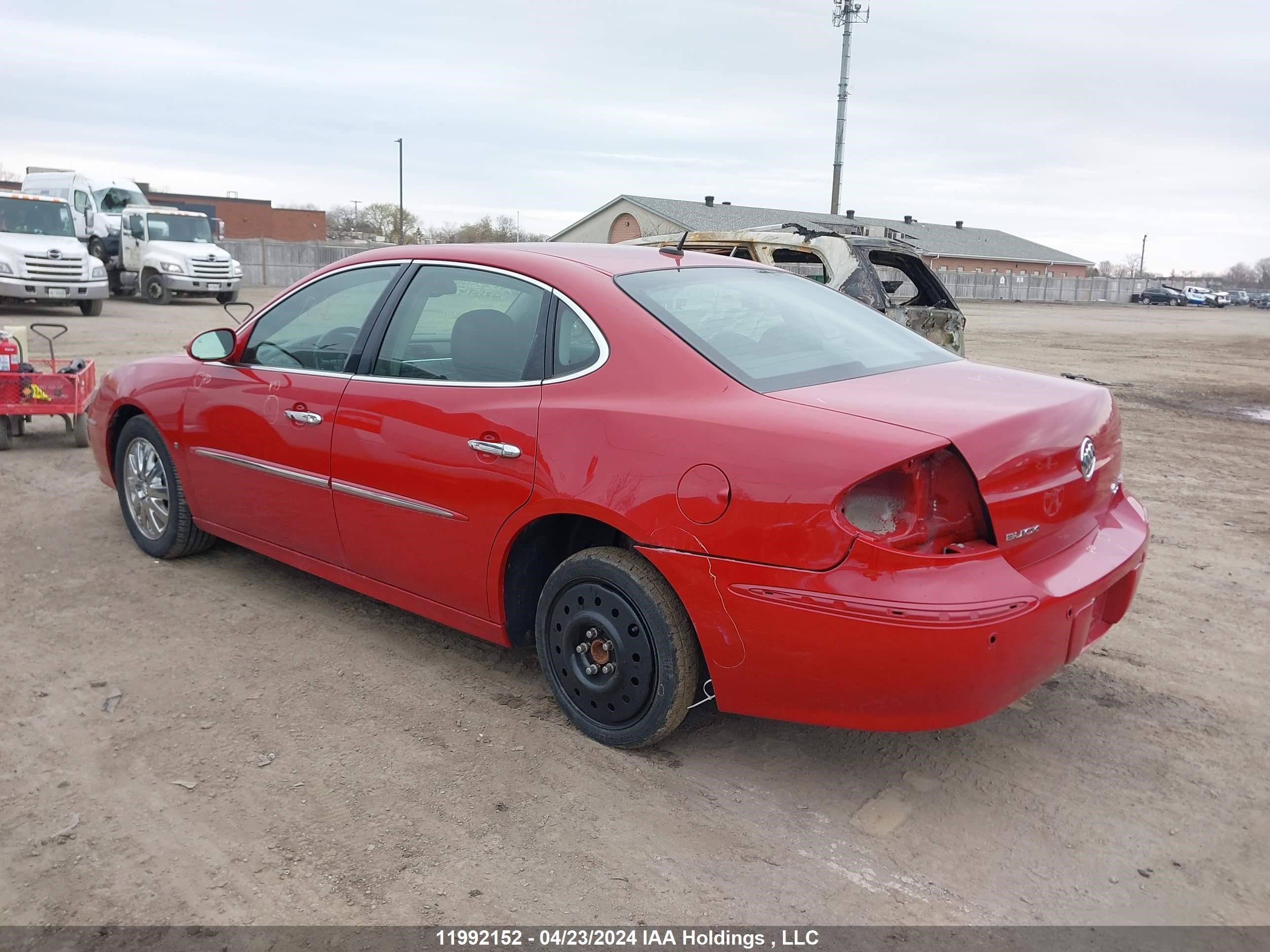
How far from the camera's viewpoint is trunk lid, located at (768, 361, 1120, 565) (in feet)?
8.90

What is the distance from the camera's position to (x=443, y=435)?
3510 millimetres

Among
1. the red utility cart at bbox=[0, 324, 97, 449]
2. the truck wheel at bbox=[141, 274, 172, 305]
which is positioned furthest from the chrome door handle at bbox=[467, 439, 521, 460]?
the truck wheel at bbox=[141, 274, 172, 305]

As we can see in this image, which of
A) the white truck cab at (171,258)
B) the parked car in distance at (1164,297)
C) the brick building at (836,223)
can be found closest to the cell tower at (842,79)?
the brick building at (836,223)

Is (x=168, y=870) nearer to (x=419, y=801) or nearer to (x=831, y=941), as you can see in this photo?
(x=419, y=801)

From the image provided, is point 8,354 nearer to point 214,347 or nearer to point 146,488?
point 146,488

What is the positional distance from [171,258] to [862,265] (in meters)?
19.7

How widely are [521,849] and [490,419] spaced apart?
1.37m

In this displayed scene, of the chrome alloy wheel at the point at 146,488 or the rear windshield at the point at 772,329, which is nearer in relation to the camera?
the rear windshield at the point at 772,329

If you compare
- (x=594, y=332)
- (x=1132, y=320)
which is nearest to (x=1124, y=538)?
(x=594, y=332)

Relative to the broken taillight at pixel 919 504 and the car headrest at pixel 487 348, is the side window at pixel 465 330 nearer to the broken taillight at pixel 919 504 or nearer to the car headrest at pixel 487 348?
the car headrest at pixel 487 348

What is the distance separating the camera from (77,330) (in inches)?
677

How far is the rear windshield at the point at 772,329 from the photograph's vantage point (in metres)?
3.17

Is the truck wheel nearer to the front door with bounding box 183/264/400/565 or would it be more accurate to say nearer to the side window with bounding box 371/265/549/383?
the front door with bounding box 183/264/400/565

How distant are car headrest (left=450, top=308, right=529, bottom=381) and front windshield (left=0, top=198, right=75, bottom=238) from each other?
753 inches
